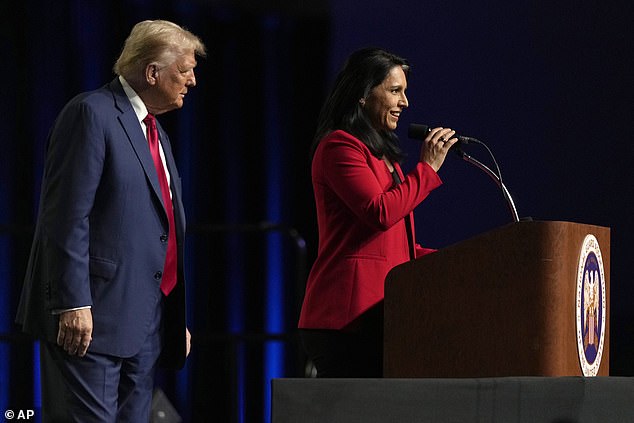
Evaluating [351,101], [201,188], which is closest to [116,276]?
[351,101]

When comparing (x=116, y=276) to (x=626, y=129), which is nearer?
(x=116, y=276)

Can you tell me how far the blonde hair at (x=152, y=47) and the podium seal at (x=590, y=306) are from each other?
96cm

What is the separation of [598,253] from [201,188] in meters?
2.59

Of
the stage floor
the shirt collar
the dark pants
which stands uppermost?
the shirt collar

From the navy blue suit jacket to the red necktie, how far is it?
0.06 metres

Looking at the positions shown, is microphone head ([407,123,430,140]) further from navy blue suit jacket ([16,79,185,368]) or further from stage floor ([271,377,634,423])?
stage floor ([271,377,634,423])

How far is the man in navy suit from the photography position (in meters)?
2.11

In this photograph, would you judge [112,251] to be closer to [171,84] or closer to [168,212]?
[168,212]

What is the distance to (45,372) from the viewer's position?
2170 millimetres

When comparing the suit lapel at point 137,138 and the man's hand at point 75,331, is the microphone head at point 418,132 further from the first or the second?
the man's hand at point 75,331

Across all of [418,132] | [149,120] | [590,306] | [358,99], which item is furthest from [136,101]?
[590,306]

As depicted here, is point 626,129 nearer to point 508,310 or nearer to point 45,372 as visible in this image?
point 508,310

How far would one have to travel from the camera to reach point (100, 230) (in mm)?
2182

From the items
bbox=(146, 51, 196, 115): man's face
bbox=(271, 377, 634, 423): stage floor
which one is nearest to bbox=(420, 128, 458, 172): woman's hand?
bbox=(146, 51, 196, 115): man's face
